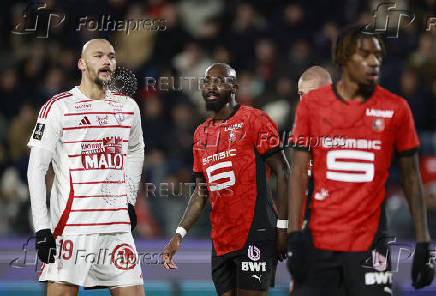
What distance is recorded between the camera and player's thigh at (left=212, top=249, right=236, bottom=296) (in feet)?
20.0

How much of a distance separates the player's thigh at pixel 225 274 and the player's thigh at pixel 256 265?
3.9 inches

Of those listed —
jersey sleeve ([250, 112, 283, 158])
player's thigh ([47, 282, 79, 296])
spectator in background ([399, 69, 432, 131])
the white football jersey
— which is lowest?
player's thigh ([47, 282, 79, 296])

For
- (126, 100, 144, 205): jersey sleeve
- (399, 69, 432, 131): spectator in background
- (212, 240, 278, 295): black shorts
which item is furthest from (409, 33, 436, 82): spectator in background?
(126, 100, 144, 205): jersey sleeve

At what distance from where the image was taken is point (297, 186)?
4594 millimetres

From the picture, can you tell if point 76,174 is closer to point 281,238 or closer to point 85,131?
point 85,131

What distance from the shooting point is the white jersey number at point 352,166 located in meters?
4.54

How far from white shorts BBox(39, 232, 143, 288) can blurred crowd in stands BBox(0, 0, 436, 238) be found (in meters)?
3.39

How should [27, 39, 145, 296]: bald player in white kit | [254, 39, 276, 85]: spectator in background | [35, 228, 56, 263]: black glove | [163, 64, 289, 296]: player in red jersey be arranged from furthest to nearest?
[254, 39, 276, 85]: spectator in background < [163, 64, 289, 296]: player in red jersey < [27, 39, 145, 296]: bald player in white kit < [35, 228, 56, 263]: black glove

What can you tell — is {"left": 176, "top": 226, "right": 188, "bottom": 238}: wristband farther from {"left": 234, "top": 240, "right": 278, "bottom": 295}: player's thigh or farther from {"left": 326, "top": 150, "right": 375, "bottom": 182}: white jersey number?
{"left": 326, "top": 150, "right": 375, "bottom": 182}: white jersey number

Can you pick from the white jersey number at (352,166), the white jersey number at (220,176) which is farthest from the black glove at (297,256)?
the white jersey number at (220,176)

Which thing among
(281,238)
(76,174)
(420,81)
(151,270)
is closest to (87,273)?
(76,174)

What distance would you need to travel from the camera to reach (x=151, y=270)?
9.02 meters

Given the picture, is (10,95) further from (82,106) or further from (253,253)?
(253,253)

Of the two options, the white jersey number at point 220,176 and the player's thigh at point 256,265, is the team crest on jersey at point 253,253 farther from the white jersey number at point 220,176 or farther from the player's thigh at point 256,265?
the white jersey number at point 220,176
